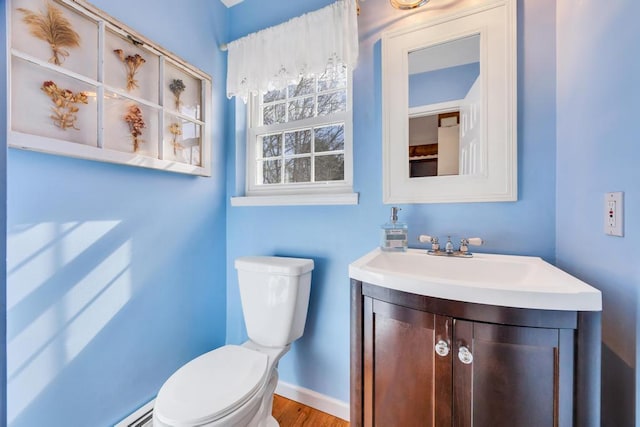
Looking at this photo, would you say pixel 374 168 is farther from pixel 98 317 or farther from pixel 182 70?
pixel 98 317

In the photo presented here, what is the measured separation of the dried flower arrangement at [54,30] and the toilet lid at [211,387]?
1.29 meters

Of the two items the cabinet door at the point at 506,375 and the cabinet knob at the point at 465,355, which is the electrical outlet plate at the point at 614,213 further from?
the cabinet knob at the point at 465,355

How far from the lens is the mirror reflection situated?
45.1 inches

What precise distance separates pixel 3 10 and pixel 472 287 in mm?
1659

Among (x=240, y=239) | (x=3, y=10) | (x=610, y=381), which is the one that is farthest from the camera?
(x=240, y=239)

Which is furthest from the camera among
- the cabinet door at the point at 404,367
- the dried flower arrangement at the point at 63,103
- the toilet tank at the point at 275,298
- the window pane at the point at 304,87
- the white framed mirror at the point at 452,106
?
the window pane at the point at 304,87

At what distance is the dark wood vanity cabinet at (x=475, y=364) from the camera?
23.9 inches

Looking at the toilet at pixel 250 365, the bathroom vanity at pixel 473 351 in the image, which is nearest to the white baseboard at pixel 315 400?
the toilet at pixel 250 365

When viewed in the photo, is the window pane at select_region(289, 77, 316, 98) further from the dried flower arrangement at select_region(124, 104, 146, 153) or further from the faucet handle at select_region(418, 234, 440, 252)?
the faucet handle at select_region(418, 234, 440, 252)

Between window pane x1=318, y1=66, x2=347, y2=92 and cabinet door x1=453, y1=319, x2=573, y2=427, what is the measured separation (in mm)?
1345

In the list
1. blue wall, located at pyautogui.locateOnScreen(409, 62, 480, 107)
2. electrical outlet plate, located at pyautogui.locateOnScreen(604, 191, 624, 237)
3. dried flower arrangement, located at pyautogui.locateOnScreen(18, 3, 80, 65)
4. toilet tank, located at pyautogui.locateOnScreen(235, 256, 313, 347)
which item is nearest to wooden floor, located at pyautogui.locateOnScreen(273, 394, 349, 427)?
toilet tank, located at pyautogui.locateOnScreen(235, 256, 313, 347)

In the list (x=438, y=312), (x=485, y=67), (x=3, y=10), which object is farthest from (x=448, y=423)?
(x=3, y=10)

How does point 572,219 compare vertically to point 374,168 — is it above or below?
below

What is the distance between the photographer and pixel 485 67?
1111 millimetres
